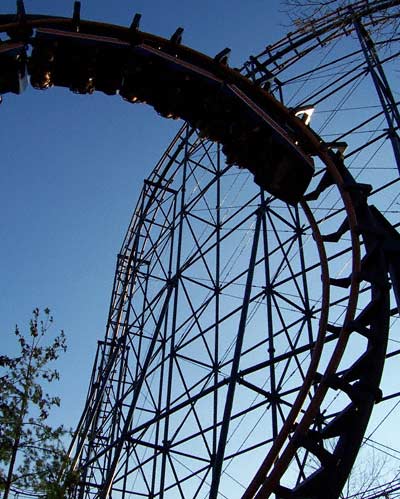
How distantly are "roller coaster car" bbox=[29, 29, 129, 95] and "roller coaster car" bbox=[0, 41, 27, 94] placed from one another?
0.51ft

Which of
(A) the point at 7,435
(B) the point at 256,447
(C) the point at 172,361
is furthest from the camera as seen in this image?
(C) the point at 172,361

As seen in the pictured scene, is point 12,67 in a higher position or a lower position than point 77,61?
lower

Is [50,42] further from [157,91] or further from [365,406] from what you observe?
[365,406]

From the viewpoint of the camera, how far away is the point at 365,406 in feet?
16.9

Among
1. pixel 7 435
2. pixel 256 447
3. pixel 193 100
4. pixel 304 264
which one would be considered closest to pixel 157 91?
pixel 193 100

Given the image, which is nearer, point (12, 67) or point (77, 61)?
point (12, 67)

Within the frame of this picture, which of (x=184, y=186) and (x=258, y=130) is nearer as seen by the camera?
(x=258, y=130)

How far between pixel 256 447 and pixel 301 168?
370 centimetres

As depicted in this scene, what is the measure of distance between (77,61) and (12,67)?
0.75 meters

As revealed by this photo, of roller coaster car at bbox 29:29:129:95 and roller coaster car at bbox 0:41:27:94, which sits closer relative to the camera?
roller coaster car at bbox 0:41:27:94

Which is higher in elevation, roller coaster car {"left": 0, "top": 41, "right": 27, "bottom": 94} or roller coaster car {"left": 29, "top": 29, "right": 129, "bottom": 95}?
roller coaster car {"left": 29, "top": 29, "right": 129, "bottom": 95}

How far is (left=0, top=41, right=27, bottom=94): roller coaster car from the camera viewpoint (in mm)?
6363

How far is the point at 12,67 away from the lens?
21.3ft

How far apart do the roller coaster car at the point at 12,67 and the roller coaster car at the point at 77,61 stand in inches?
6.1
